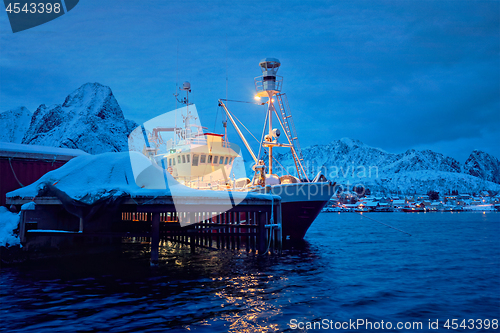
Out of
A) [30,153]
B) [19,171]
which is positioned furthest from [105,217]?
[30,153]

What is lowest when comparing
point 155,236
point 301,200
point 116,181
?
point 155,236

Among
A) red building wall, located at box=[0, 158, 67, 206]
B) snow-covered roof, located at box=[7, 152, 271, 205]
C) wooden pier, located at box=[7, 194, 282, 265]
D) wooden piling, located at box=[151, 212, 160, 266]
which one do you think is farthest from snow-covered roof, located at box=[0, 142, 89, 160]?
wooden piling, located at box=[151, 212, 160, 266]

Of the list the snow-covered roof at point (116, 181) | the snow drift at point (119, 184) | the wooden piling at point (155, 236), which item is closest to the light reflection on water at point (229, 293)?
the wooden piling at point (155, 236)

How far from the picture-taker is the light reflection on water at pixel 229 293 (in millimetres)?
9805

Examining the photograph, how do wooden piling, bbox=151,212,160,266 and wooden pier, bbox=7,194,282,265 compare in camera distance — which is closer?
wooden pier, bbox=7,194,282,265

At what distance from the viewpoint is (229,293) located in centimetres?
1261

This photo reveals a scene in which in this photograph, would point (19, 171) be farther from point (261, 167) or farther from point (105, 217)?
point (261, 167)

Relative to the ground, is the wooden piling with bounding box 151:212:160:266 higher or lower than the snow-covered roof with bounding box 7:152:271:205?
lower

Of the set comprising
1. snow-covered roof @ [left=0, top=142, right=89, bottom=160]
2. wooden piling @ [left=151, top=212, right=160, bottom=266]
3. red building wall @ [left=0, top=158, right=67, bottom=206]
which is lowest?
wooden piling @ [left=151, top=212, right=160, bottom=266]

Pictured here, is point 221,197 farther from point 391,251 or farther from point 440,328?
point 391,251

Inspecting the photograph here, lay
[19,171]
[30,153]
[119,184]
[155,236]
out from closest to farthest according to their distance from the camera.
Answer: [119,184]
[155,236]
[19,171]
[30,153]

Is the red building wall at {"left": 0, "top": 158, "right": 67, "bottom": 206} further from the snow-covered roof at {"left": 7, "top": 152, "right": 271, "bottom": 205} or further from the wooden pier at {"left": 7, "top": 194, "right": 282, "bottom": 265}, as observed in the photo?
the wooden pier at {"left": 7, "top": 194, "right": 282, "bottom": 265}

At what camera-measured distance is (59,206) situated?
18.1 metres

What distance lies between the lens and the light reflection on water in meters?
9.80
